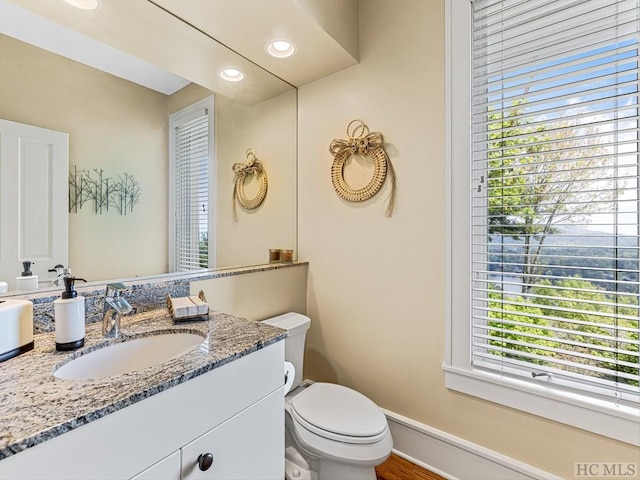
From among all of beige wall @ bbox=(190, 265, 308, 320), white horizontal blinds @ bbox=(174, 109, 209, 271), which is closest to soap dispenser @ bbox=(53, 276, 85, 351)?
beige wall @ bbox=(190, 265, 308, 320)

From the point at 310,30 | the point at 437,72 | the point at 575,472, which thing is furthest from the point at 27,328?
the point at 575,472

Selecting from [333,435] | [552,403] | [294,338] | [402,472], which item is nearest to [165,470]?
[333,435]

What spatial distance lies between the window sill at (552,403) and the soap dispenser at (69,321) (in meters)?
1.45

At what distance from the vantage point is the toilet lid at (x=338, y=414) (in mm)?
1185

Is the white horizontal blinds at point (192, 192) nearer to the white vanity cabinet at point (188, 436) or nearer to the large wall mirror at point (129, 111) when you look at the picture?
the large wall mirror at point (129, 111)

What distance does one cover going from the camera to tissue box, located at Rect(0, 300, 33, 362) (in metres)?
0.76

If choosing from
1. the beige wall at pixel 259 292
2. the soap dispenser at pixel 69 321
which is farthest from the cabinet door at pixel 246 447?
the beige wall at pixel 259 292

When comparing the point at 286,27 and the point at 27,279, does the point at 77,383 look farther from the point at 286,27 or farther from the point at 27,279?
the point at 286,27

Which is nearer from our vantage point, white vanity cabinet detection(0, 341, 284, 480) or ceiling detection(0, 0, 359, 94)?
white vanity cabinet detection(0, 341, 284, 480)

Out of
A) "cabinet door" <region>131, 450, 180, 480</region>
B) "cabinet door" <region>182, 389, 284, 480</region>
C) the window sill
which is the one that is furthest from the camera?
the window sill

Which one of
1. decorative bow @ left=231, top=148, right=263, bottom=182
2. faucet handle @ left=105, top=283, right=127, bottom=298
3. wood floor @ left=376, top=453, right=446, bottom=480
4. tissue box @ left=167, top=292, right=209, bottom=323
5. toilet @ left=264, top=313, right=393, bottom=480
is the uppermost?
decorative bow @ left=231, top=148, right=263, bottom=182

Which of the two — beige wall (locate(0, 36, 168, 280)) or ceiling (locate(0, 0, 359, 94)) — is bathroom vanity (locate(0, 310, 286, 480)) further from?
ceiling (locate(0, 0, 359, 94))

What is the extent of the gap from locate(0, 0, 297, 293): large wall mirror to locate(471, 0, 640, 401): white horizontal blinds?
4.24ft

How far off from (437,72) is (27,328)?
184 centimetres
